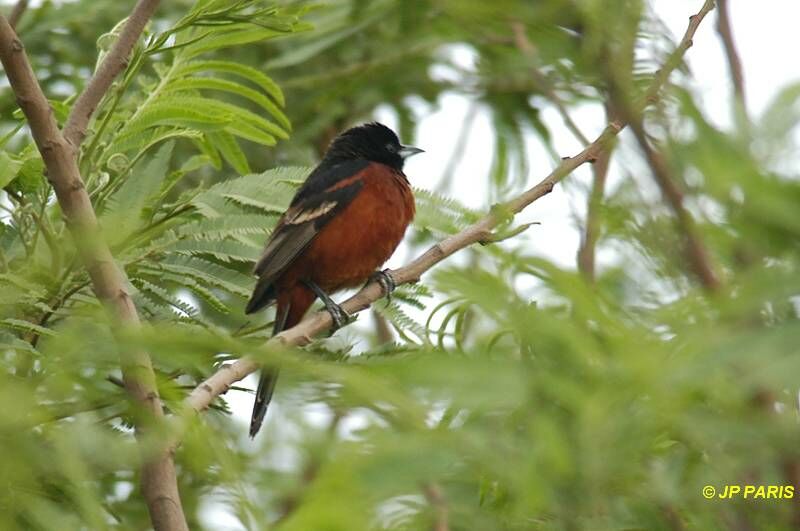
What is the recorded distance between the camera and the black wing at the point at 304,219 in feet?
13.5

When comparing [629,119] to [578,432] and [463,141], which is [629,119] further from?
[463,141]

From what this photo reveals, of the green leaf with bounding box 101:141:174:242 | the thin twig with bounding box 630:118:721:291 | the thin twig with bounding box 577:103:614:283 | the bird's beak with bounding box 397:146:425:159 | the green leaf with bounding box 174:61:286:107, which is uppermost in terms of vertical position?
the bird's beak with bounding box 397:146:425:159

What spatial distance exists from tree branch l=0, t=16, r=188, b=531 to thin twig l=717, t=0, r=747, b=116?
105cm

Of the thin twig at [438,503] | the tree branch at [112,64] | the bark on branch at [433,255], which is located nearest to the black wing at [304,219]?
the bark on branch at [433,255]

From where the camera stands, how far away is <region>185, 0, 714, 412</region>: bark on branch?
7.81 ft

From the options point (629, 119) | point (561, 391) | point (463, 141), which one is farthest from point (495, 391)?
point (463, 141)

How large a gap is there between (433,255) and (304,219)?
1.93m

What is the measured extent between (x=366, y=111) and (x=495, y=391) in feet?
16.0

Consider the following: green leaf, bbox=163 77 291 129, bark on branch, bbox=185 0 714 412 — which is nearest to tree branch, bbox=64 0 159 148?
green leaf, bbox=163 77 291 129

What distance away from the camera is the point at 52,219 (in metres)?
3.38

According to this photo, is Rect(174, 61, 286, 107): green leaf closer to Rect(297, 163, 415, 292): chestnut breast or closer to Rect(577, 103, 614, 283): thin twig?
Rect(577, 103, 614, 283): thin twig

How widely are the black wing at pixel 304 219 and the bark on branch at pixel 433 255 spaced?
0.46m

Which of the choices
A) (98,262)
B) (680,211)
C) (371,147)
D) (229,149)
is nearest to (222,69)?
(229,149)

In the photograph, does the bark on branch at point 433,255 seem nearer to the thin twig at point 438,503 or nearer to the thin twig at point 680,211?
the thin twig at point 680,211
